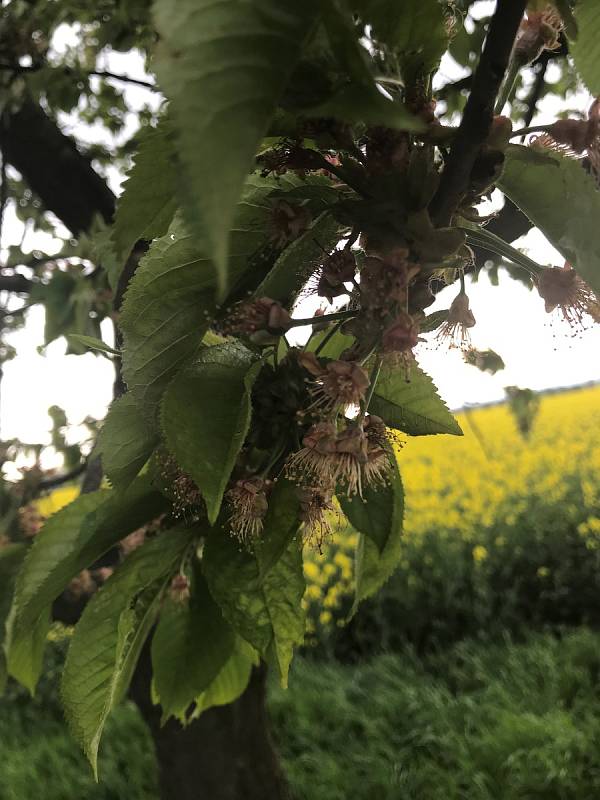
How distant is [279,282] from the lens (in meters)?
0.40

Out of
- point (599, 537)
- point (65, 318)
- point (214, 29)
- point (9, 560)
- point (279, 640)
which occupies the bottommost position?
point (599, 537)

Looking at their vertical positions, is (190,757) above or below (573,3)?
below

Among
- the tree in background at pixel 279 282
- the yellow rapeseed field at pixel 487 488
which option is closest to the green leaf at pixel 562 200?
the tree in background at pixel 279 282

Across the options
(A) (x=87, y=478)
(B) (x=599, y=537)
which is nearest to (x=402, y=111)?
(A) (x=87, y=478)

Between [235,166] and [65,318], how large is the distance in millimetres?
992

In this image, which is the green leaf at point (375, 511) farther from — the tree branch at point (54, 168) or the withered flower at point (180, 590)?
the tree branch at point (54, 168)

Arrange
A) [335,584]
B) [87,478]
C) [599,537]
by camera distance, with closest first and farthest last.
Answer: [87,478]
[599,537]
[335,584]

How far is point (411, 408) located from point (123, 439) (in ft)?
0.69

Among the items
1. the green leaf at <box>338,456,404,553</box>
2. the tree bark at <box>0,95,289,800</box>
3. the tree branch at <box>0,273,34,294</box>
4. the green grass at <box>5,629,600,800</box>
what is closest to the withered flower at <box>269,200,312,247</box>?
the green leaf at <box>338,456,404,553</box>

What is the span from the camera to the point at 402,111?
268mm

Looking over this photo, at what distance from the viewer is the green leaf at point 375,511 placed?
0.55m

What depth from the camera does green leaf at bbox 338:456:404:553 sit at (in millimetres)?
550

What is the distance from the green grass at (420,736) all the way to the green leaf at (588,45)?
2395 mm

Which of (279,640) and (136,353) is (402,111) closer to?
(136,353)
